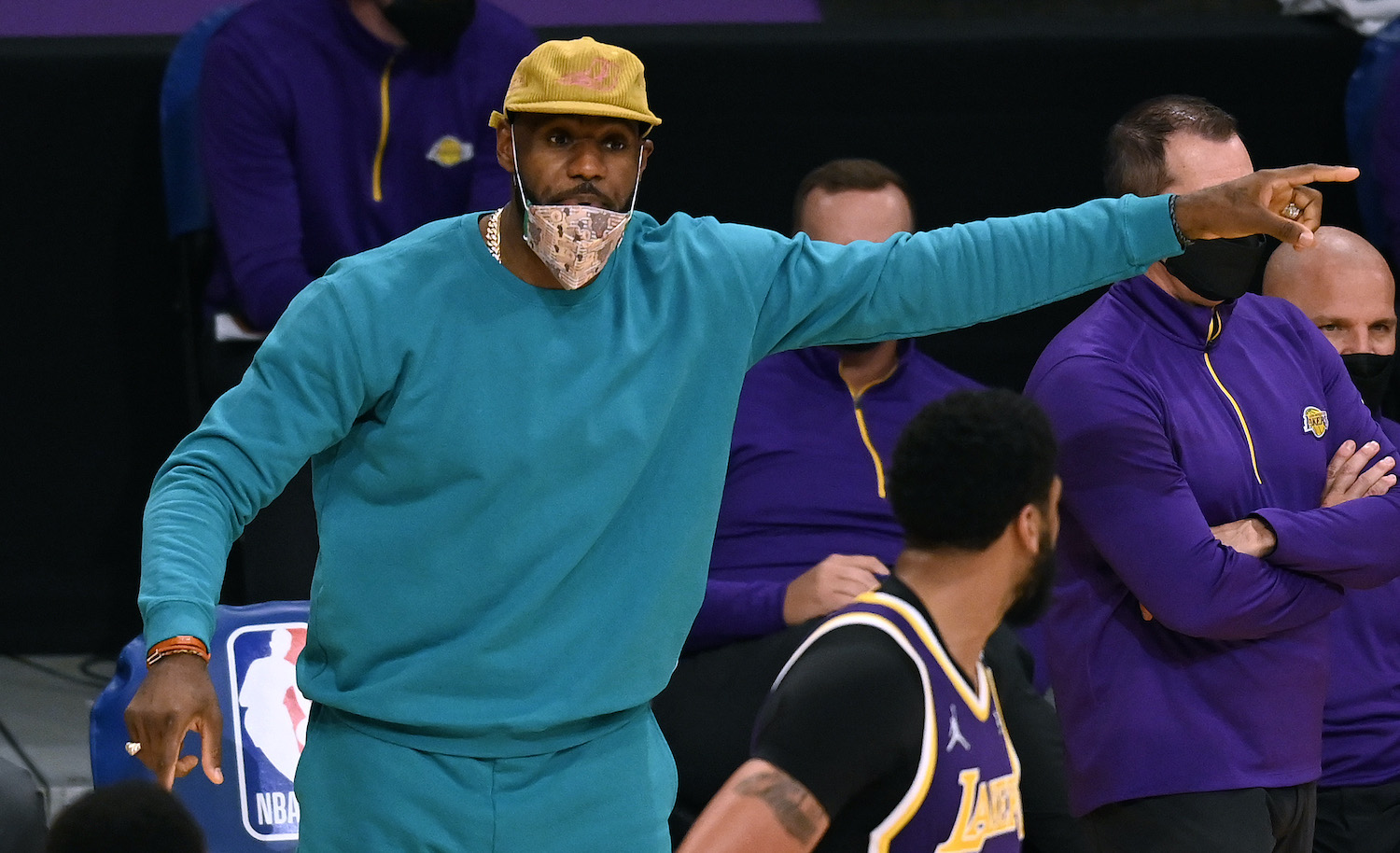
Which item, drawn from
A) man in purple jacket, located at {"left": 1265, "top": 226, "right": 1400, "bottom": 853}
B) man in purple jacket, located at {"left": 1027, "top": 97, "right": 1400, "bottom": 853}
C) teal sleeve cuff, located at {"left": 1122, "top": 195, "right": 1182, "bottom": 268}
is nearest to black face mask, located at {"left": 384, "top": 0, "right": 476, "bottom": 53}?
man in purple jacket, located at {"left": 1027, "top": 97, "right": 1400, "bottom": 853}

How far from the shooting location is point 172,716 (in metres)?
2.03

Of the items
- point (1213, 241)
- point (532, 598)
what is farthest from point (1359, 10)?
point (532, 598)

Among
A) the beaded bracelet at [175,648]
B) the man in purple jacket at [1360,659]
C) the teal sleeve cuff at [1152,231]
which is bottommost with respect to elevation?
the man in purple jacket at [1360,659]

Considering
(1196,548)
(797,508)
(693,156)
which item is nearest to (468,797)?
(1196,548)

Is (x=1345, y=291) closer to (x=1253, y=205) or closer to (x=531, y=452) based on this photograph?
(x=1253, y=205)

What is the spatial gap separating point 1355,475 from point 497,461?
1.51 metres

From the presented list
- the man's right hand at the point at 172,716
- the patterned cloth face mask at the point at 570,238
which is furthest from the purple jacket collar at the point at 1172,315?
the man's right hand at the point at 172,716

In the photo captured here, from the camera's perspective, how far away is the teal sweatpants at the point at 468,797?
232 cm

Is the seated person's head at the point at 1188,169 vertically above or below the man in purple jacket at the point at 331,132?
above

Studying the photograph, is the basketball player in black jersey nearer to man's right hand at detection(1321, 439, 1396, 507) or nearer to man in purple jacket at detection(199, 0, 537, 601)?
man's right hand at detection(1321, 439, 1396, 507)

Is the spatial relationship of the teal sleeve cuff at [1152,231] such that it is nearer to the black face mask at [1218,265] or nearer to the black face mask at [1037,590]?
the black face mask at [1037,590]

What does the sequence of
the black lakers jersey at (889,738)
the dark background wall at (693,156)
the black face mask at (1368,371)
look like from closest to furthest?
1. the black lakers jersey at (889,738)
2. the black face mask at (1368,371)
3. the dark background wall at (693,156)

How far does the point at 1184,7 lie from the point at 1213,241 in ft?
8.33

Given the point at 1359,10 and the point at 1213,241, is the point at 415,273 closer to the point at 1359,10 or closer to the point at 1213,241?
the point at 1213,241
